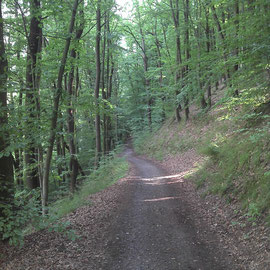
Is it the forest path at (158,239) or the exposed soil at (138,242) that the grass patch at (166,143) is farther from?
the exposed soil at (138,242)

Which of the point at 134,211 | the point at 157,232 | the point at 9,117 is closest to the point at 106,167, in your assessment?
the point at 134,211

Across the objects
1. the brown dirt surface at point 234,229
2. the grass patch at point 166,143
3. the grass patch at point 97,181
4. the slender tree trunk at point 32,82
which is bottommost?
the grass patch at point 97,181

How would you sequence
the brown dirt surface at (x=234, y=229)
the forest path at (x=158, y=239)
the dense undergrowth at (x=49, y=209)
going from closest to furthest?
1. the dense undergrowth at (x=49, y=209)
2. the brown dirt surface at (x=234, y=229)
3. the forest path at (x=158, y=239)

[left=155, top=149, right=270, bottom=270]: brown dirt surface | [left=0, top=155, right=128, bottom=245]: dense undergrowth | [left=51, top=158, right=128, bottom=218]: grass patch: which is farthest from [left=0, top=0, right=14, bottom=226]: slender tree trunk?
[left=155, top=149, right=270, bottom=270]: brown dirt surface

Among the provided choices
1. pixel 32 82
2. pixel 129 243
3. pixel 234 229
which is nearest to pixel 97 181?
pixel 32 82

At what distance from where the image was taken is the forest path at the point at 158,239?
4.36 metres

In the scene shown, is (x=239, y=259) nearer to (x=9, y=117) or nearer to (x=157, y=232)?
(x=157, y=232)

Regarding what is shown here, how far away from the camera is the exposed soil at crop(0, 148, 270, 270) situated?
4.36 meters

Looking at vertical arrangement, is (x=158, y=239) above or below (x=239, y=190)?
below

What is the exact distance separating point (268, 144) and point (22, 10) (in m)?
8.13

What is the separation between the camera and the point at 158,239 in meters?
5.30

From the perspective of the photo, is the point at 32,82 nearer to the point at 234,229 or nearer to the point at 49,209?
the point at 49,209

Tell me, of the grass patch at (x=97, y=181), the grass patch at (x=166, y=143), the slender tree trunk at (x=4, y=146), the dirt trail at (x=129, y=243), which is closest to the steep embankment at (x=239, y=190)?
the dirt trail at (x=129, y=243)

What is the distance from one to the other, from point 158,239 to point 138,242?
1.61 ft
